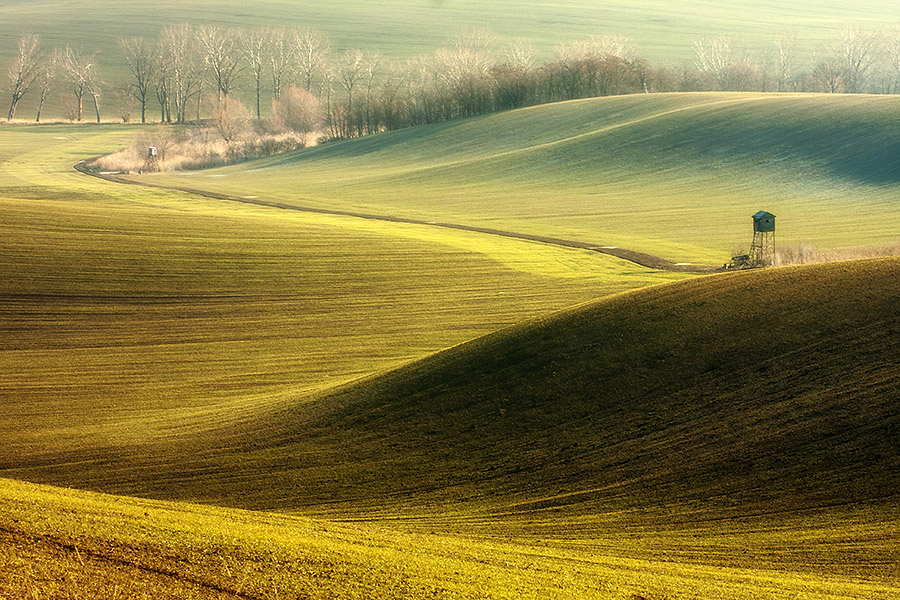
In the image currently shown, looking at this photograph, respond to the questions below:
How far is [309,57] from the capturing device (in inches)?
5581

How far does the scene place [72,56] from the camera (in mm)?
150750

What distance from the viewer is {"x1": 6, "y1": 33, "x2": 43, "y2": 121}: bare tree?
136 m

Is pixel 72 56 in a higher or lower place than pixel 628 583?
higher

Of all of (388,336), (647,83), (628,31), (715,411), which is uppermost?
(628,31)

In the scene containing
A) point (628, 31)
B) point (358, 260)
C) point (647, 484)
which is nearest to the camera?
point (647, 484)

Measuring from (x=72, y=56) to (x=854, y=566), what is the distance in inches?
6271

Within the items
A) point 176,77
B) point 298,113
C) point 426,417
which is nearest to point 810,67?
point 298,113

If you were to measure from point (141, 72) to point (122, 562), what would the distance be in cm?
14918

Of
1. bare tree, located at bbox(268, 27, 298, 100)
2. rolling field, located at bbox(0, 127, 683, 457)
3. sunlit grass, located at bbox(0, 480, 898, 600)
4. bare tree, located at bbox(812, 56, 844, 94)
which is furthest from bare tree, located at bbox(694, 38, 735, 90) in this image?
sunlit grass, located at bbox(0, 480, 898, 600)

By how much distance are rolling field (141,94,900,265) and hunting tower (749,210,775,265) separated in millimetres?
1899

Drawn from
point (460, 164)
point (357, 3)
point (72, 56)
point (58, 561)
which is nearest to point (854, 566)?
point (58, 561)

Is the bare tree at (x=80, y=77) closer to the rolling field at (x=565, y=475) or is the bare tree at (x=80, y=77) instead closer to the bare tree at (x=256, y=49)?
the bare tree at (x=256, y=49)

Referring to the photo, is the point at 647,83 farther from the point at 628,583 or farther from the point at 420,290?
the point at 628,583

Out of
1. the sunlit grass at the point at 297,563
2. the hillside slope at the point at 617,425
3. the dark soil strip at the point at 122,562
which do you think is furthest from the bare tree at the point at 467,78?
the dark soil strip at the point at 122,562
